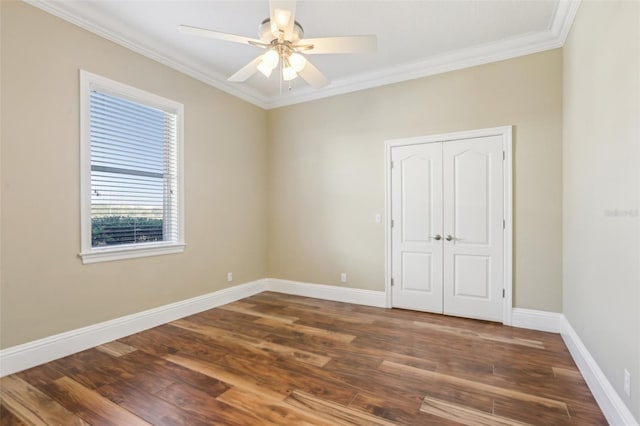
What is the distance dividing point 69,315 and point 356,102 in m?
3.95

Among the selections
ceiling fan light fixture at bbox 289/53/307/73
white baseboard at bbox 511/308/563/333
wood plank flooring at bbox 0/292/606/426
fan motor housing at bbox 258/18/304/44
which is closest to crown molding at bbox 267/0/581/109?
ceiling fan light fixture at bbox 289/53/307/73

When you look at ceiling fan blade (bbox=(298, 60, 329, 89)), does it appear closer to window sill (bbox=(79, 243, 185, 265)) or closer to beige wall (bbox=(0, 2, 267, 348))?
beige wall (bbox=(0, 2, 267, 348))

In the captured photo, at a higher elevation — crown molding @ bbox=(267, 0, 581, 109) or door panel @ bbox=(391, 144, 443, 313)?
crown molding @ bbox=(267, 0, 581, 109)

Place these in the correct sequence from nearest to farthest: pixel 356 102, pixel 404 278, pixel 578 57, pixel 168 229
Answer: pixel 578 57
pixel 168 229
pixel 404 278
pixel 356 102

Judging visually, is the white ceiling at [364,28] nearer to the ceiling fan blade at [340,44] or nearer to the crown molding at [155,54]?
the crown molding at [155,54]

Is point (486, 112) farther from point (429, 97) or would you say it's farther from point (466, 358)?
point (466, 358)

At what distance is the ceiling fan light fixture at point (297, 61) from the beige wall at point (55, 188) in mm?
1886

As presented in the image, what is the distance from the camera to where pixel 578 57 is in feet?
8.64

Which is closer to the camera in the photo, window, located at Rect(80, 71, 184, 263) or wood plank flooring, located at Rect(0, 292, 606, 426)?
wood plank flooring, located at Rect(0, 292, 606, 426)

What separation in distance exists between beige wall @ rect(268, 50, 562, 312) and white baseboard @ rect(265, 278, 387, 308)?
0.11 m

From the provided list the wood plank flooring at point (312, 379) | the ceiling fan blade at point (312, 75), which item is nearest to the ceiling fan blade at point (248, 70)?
the ceiling fan blade at point (312, 75)

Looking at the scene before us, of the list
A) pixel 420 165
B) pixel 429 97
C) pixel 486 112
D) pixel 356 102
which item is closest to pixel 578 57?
pixel 486 112

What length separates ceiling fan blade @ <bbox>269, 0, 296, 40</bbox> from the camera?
1.99 m

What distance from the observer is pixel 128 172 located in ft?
10.7
